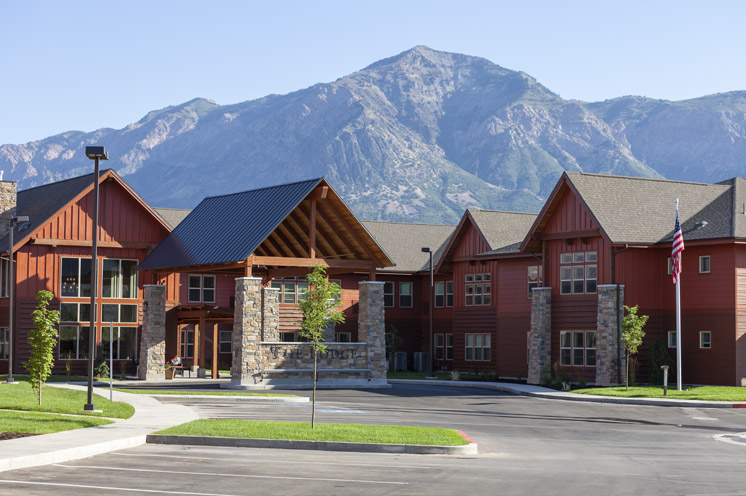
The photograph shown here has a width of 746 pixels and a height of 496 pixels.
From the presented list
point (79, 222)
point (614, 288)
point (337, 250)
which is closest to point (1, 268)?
point (79, 222)

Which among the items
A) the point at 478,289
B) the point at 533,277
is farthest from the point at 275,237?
the point at 478,289

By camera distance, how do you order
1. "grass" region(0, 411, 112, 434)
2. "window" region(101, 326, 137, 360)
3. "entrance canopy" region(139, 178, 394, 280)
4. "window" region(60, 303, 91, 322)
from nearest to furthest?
1. "grass" region(0, 411, 112, 434)
2. "entrance canopy" region(139, 178, 394, 280)
3. "window" region(60, 303, 91, 322)
4. "window" region(101, 326, 137, 360)

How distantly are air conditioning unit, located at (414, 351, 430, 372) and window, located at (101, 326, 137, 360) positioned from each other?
20.0 metres

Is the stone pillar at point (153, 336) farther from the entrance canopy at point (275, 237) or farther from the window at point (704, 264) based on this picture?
the window at point (704, 264)

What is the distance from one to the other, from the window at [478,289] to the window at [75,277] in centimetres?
2191

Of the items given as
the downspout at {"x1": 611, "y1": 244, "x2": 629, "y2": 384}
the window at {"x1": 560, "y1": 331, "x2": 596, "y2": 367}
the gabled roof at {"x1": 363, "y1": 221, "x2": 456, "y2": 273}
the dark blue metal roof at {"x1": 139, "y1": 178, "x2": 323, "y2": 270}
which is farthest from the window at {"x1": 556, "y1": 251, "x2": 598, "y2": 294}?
the gabled roof at {"x1": 363, "y1": 221, "x2": 456, "y2": 273}

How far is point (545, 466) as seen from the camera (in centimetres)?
1898

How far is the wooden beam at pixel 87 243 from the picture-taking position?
48312 mm

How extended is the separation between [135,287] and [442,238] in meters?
26.2

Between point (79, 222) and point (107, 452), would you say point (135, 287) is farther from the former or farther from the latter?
point (107, 452)

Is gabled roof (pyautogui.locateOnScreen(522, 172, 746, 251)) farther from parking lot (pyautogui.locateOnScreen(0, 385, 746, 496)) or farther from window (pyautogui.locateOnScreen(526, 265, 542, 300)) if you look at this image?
parking lot (pyautogui.locateOnScreen(0, 385, 746, 496))

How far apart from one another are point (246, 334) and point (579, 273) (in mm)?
16476

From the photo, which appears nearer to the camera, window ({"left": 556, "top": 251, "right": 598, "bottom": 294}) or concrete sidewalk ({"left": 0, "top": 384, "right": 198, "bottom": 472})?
concrete sidewalk ({"left": 0, "top": 384, "right": 198, "bottom": 472})

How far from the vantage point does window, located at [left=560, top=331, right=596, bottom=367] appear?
47250mm
